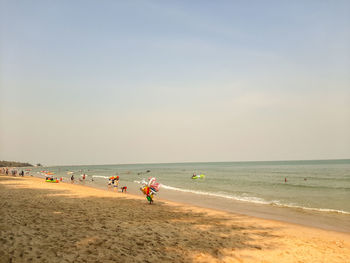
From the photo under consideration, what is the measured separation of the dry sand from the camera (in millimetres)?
6766

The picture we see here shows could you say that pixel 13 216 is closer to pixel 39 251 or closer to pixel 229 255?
pixel 39 251

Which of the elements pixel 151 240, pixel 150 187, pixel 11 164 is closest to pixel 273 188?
pixel 150 187

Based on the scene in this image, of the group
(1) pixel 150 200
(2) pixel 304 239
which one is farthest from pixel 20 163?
(2) pixel 304 239

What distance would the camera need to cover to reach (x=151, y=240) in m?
8.54

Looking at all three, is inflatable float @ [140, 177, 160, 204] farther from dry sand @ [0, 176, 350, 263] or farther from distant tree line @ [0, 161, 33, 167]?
distant tree line @ [0, 161, 33, 167]

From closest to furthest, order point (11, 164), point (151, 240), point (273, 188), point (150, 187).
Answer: point (151, 240)
point (150, 187)
point (273, 188)
point (11, 164)

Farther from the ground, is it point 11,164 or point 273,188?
point 273,188

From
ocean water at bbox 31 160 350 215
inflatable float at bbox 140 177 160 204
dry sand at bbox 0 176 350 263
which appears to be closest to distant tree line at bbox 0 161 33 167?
ocean water at bbox 31 160 350 215

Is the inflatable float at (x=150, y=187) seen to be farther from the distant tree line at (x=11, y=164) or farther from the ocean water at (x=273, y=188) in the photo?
Answer: the distant tree line at (x=11, y=164)

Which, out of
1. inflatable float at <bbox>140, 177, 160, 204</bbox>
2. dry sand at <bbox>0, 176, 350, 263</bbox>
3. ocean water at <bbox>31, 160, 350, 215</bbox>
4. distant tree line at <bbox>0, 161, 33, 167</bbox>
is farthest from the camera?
distant tree line at <bbox>0, 161, 33, 167</bbox>

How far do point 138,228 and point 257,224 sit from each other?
6802 mm

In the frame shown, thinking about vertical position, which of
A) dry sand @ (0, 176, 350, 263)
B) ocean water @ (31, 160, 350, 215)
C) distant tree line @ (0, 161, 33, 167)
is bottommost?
distant tree line @ (0, 161, 33, 167)

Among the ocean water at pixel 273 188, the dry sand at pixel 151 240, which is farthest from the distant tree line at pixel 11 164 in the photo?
the dry sand at pixel 151 240

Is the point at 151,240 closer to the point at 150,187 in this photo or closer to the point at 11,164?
the point at 150,187
